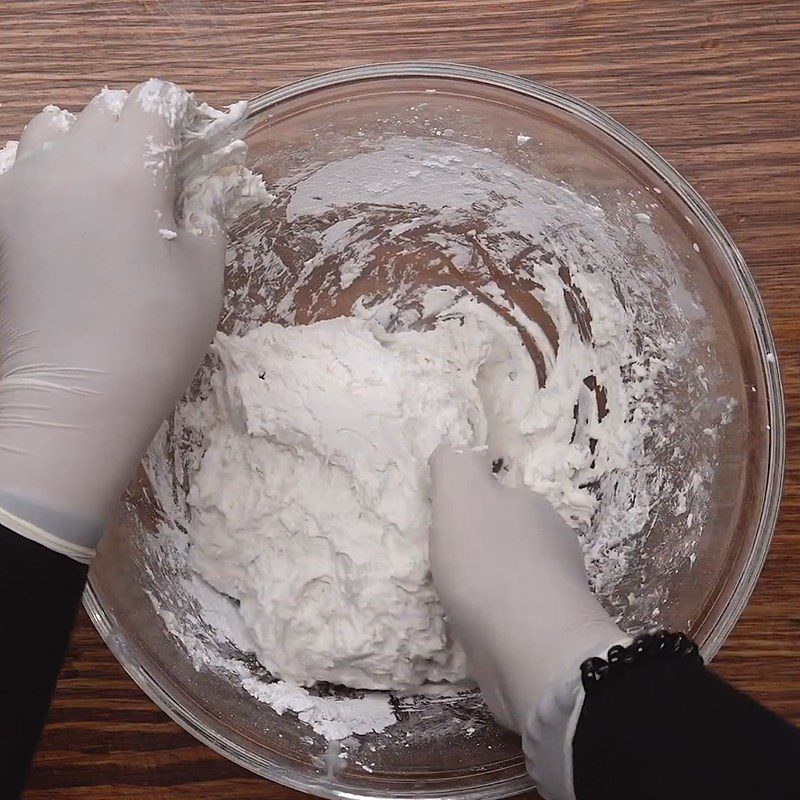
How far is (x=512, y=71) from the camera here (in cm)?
99

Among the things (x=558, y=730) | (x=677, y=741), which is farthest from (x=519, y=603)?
(x=677, y=741)

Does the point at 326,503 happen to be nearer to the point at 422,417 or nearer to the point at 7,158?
the point at 422,417

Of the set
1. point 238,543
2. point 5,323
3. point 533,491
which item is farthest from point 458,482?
point 5,323

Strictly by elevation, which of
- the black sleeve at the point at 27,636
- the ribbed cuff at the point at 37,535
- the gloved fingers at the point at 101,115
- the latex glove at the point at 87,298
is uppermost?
the gloved fingers at the point at 101,115

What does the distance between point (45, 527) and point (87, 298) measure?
0.78 ft

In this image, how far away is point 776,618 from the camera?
98cm

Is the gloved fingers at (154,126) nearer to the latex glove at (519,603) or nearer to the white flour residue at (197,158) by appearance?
the white flour residue at (197,158)

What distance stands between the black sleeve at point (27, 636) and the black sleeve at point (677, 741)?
20.3 inches

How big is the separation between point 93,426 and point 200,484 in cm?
24

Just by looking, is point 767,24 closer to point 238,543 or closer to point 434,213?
point 434,213

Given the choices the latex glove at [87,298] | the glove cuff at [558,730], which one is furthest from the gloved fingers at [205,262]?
the glove cuff at [558,730]

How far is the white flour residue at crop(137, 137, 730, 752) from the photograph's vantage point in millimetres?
957

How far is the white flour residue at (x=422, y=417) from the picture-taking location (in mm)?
957

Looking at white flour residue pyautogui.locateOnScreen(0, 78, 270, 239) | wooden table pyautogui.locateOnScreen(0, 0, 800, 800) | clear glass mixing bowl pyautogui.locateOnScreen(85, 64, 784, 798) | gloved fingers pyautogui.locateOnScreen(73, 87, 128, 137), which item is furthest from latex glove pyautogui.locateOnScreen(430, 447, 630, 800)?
gloved fingers pyautogui.locateOnScreen(73, 87, 128, 137)
